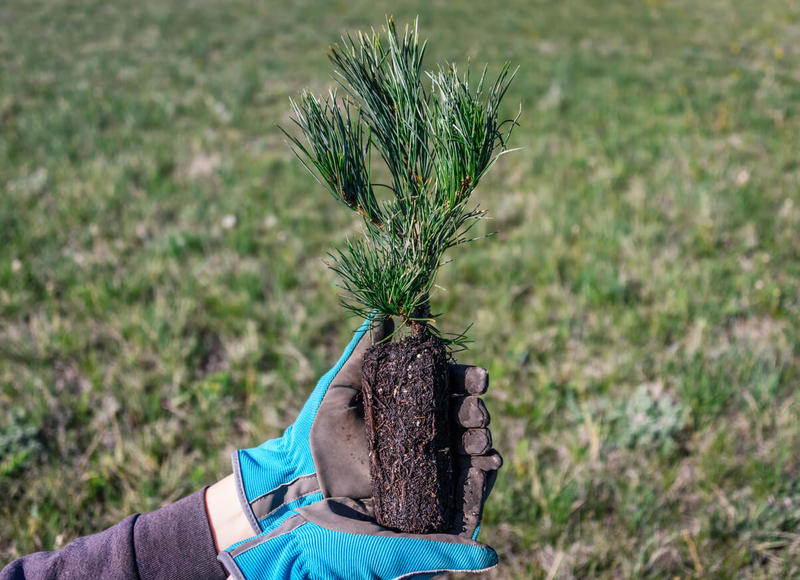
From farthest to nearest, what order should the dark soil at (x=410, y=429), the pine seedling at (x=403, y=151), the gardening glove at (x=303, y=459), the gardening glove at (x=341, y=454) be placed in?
the gardening glove at (x=303, y=459) → the gardening glove at (x=341, y=454) → the dark soil at (x=410, y=429) → the pine seedling at (x=403, y=151)

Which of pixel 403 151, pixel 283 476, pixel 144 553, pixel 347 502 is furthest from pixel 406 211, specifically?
pixel 144 553

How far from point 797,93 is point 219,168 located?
6.31 metres

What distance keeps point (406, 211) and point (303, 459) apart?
37.2 inches

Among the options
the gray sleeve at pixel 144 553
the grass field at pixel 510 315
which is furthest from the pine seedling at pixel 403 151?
the gray sleeve at pixel 144 553

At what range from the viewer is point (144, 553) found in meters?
1.83

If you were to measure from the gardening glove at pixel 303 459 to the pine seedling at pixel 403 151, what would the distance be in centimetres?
40

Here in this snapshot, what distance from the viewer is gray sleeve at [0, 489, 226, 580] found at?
1.76 m

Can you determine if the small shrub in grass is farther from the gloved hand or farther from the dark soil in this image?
the dark soil

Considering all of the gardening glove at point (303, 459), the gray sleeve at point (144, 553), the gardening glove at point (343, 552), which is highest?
the gardening glove at point (303, 459)

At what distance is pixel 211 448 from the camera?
2516 millimetres

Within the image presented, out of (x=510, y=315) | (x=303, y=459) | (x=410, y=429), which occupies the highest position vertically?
(x=510, y=315)

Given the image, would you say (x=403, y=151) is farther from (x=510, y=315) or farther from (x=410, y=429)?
(x=510, y=315)

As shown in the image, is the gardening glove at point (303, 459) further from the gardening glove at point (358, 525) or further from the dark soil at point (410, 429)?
the dark soil at point (410, 429)

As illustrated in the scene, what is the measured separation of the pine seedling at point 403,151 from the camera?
1.37 m
